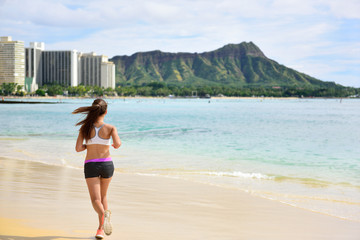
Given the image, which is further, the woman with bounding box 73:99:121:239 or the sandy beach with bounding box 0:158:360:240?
the sandy beach with bounding box 0:158:360:240

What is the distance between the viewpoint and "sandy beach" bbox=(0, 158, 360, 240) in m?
6.08

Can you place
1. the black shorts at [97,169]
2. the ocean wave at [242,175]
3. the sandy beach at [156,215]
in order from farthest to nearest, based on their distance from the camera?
the ocean wave at [242,175] < the sandy beach at [156,215] < the black shorts at [97,169]

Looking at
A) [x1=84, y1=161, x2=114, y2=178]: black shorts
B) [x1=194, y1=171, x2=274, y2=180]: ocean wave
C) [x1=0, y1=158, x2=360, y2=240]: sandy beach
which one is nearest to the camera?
[x1=84, y1=161, x2=114, y2=178]: black shorts

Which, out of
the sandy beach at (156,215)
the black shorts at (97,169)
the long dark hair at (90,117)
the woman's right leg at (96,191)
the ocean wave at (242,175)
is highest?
the long dark hair at (90,117)

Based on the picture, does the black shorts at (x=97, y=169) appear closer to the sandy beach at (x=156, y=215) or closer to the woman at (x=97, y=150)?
the woman at (x=97, y=150)

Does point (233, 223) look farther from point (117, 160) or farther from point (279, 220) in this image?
point (117, 160)

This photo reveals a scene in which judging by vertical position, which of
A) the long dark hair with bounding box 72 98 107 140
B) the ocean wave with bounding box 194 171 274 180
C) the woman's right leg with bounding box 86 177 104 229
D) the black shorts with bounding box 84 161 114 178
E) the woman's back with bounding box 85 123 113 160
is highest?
the long dark hair with bounding box 72 98 107 140

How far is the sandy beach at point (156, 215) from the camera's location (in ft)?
20.0

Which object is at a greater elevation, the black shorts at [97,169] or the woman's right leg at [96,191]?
the black shorts at [97,169]

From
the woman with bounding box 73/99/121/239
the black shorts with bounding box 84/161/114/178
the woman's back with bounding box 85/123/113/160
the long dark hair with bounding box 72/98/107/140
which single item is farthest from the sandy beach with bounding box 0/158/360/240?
the long dark hair with bounding box 72/98/107/140

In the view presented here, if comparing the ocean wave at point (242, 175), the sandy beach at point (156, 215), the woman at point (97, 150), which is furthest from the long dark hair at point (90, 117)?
the ocean wave at point (242, 175)

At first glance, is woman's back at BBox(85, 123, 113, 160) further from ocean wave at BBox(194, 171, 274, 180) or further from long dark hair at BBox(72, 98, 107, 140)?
ocean wave at BBox(194, 171, 274, 180)

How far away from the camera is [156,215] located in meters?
7.24

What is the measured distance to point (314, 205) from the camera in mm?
9297
